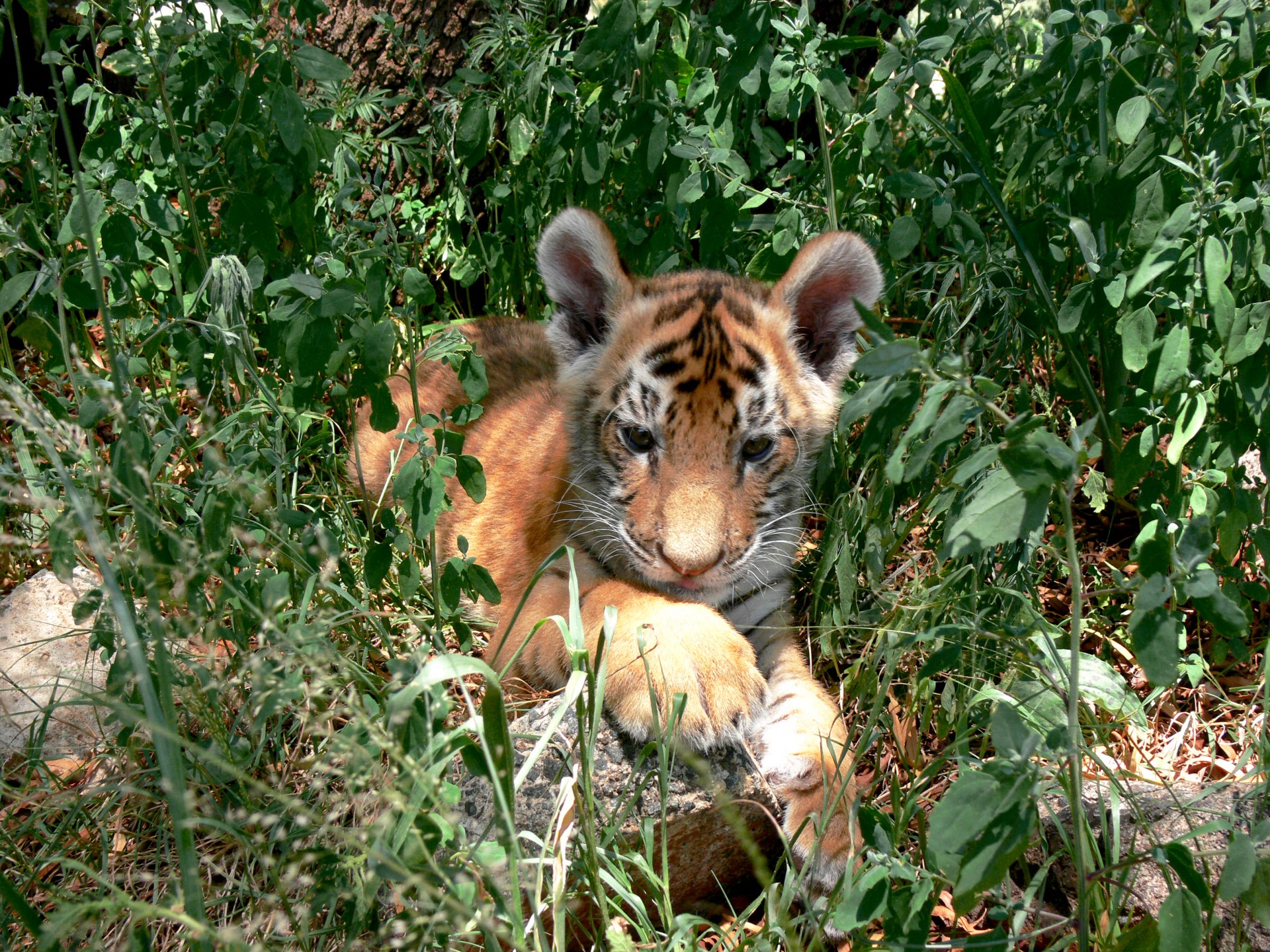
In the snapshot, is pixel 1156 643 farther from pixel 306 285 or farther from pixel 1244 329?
pixel 306 285

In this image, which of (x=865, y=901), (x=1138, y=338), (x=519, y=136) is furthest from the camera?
(x=519, y=136)

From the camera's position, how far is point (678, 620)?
2535 mm

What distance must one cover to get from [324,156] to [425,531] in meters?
1.07

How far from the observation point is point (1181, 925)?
4.70 ft

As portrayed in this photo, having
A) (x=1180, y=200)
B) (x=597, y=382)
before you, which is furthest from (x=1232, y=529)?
(x=597, y=382)

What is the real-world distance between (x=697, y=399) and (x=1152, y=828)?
151 cm

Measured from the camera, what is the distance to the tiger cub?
8.11 ft

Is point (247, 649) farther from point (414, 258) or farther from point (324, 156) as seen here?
point (414, 258)

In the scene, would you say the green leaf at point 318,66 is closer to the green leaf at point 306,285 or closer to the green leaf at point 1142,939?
the green leaf at point 306,285

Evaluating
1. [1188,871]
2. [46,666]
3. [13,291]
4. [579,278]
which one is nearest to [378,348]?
[13,291]

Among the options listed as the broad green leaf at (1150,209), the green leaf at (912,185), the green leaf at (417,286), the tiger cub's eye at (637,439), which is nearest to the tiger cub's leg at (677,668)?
the tiger cub's eye at (637,439)

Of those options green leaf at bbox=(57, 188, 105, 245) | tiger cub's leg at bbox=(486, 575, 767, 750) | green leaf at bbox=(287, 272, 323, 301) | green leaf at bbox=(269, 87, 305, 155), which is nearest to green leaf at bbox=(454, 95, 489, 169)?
green leaf at bbox=(269, 87, 305, 155)

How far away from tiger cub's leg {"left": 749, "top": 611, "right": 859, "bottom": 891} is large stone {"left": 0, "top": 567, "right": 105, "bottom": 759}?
170 centimetres

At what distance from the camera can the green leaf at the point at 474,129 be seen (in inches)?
133
